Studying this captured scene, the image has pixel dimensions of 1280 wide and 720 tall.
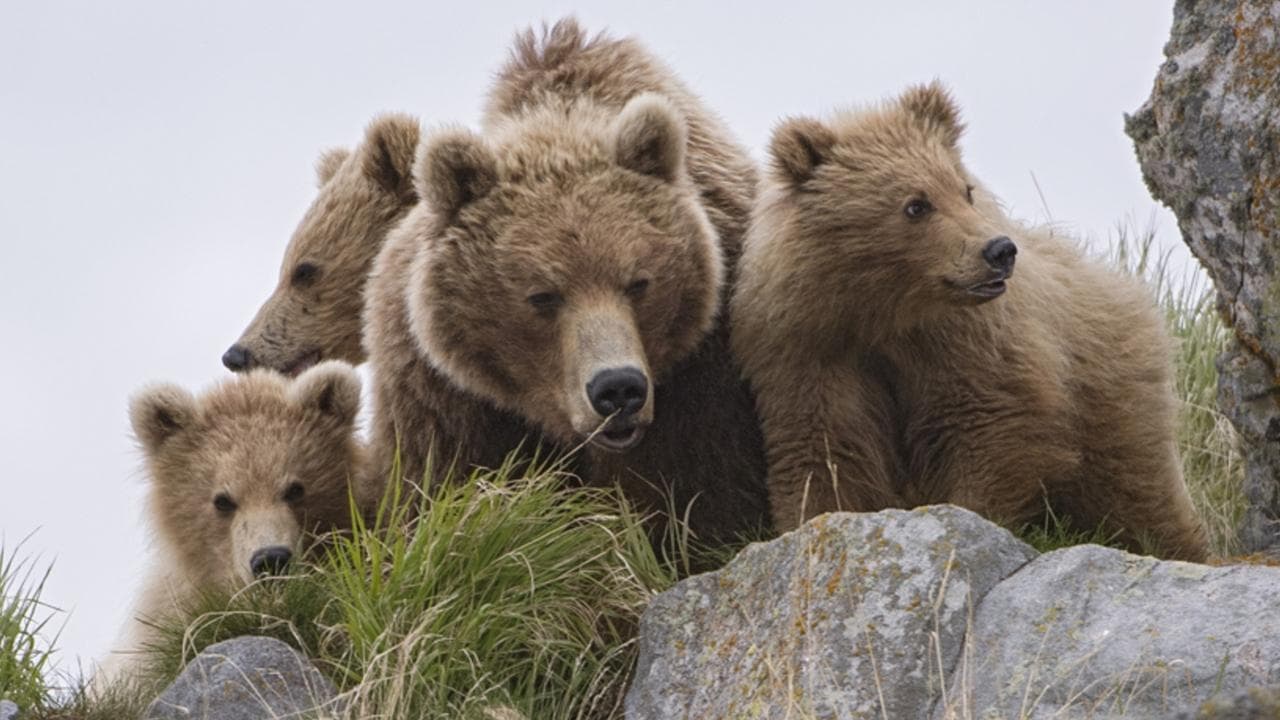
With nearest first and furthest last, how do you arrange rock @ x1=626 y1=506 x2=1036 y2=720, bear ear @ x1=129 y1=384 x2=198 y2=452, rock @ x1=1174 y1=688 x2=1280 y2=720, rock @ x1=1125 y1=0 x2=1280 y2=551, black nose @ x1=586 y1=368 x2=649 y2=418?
rock @ x1=1174 y1=688 x2=1280 y2=720, rock @ x1=626 y1=506 x2=1036 y2=720, black nose @ x1=586 y1=368 x2=649 y2=418, rock @ x1=1125 y1=0 x2=1280 y2=551, bear ear @ x1=129 y1=384 x2=198 y2=452

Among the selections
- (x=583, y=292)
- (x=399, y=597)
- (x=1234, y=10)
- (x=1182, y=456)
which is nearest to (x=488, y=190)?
(x=583, y=292)

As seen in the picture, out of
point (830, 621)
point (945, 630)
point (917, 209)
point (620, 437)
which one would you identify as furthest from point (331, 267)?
point (945, 630)

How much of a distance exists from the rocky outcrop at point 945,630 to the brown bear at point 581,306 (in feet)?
2.50

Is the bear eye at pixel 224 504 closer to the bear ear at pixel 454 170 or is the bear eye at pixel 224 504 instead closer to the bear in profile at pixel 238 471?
the bear in profile at pixel 238 471

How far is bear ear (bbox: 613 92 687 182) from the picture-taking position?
21.1 ft

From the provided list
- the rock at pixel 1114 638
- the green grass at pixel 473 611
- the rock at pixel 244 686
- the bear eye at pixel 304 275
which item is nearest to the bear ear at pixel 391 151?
the bear eye at pixel 304 275

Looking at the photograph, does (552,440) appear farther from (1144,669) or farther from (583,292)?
(1144,669)

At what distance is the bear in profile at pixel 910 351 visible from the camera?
6.23 meters

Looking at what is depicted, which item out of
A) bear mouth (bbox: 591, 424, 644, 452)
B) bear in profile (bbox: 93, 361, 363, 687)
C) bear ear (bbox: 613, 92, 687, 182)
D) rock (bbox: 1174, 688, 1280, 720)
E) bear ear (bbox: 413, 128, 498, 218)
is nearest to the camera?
rock (bbox: 1174, 688, 1280, 720)

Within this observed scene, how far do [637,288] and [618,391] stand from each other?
50 cm

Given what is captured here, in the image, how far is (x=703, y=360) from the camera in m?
6.62

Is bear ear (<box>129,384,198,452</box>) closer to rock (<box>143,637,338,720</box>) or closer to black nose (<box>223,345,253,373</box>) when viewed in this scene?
black nose (<box>223,345,253,373</box>)

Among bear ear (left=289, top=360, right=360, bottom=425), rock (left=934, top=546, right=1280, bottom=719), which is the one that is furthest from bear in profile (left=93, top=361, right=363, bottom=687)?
rock (left=934, top=546, right=1280, bottom=719)

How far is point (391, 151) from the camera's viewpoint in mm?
7574
